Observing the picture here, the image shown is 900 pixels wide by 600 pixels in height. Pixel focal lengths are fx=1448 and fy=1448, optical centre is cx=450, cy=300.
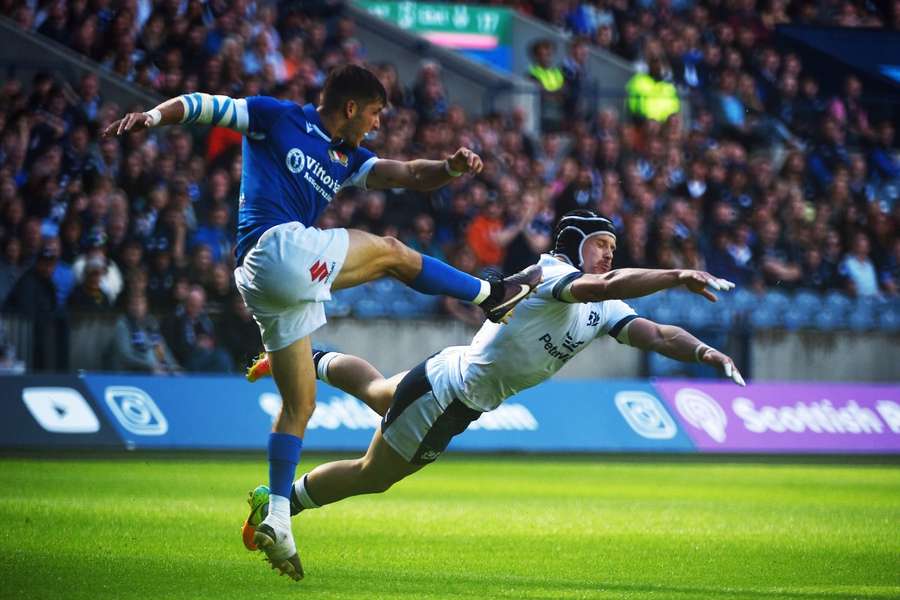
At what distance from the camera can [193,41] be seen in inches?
795

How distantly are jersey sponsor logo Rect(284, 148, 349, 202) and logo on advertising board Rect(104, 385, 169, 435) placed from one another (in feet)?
33.1

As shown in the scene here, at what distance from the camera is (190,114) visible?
26.9ft

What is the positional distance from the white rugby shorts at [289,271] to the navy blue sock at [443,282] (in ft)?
1.66

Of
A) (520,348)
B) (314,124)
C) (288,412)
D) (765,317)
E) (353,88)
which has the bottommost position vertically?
(765,317)

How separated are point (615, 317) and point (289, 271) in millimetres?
2264

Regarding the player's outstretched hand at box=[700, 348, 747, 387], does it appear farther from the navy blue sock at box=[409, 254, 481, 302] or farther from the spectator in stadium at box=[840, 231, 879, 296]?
the spectator in stadium at box=[840, 231, 879, 296]

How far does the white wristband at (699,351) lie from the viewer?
8.23 m

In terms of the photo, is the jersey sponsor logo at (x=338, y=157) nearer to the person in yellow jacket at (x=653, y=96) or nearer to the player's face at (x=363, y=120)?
the player's face at (x=363, y=120)

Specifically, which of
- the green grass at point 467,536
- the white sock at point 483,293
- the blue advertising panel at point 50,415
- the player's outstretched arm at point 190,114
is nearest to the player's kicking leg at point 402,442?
the green grass at point 467,536

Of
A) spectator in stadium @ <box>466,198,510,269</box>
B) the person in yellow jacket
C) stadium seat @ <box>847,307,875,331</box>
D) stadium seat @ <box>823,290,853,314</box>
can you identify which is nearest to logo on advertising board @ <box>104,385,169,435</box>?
spectator in stadium @ <box>466,198,510,269</box>

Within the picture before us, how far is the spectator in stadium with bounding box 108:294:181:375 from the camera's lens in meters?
18.5

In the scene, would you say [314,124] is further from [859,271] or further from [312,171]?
[859,271]

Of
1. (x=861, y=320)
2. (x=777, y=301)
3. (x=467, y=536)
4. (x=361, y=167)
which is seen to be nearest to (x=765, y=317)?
(x=777, y=301)

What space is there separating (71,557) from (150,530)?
5.49 ft
